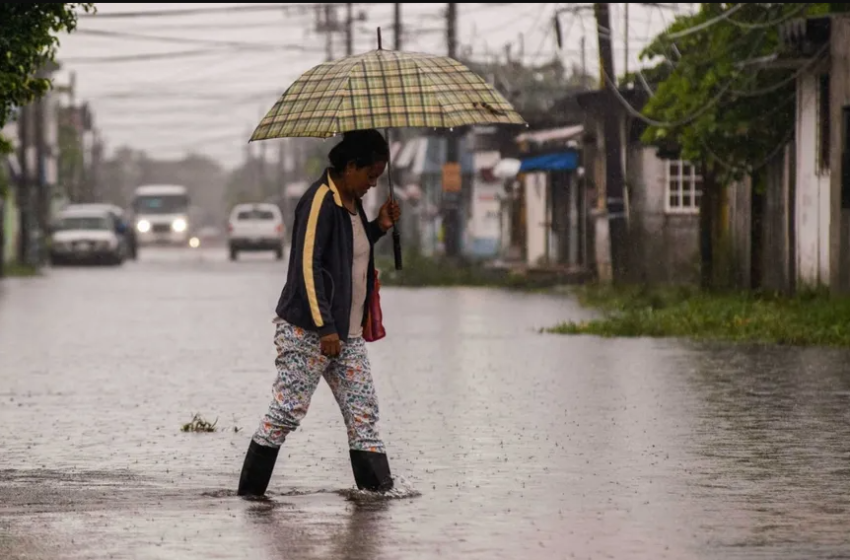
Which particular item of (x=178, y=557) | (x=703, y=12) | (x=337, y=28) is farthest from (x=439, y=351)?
(x=337, y=28)

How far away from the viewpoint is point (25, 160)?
55.6m

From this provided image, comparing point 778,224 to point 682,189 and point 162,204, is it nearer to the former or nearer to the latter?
point 682,189

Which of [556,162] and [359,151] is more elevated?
[556,162]

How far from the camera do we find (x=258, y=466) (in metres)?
9.48

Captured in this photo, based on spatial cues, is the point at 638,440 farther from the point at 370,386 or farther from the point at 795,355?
the point at 795,355

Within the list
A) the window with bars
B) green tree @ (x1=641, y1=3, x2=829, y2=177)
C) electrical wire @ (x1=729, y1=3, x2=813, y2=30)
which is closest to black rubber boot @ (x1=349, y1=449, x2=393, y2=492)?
electrical wire @ (x1=729, y1=3, x2=813, y2=30)

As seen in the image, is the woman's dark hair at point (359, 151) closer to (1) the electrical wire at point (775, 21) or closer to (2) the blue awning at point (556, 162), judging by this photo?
(1) the electrical wire at point (775, 21)

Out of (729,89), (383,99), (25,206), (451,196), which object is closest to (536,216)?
(451,196)

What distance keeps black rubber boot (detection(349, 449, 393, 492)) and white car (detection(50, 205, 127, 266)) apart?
153ft

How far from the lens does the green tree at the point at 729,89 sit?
92.4ft

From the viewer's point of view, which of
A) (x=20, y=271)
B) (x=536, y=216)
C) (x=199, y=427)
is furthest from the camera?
(x=536, y=216)

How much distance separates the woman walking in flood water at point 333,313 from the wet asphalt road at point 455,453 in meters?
0.24

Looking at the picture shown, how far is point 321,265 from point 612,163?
25.1 meters

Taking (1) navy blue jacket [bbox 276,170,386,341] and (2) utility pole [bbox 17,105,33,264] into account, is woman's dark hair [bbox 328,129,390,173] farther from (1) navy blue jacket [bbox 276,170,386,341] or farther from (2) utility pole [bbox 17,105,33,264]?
(2) utility pole [bbox 17,105,33,264]
